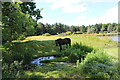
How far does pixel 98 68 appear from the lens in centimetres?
664

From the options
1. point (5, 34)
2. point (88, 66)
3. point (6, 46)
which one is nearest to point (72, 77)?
point (88, 66)

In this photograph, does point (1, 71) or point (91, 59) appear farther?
point (91, 59)

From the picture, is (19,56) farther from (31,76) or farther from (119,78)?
(119,78)

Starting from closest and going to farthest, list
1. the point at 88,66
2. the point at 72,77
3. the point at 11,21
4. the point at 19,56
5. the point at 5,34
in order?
1. the point at 72,77
2. the point at 88,66
3. the point at 5,34
4. the point at 19,56
5. the point at 11,21

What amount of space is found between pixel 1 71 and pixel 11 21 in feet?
16.7

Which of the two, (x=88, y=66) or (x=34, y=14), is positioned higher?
(x=34, y=14)

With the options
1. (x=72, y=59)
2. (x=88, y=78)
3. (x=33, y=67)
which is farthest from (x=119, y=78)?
(x=33, y=67)

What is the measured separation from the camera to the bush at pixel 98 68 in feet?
20.6

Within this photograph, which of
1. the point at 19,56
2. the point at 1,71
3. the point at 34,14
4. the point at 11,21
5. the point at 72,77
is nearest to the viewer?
the point at 1,71

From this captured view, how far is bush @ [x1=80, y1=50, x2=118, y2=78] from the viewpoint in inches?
247

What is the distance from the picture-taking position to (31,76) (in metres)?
6.22

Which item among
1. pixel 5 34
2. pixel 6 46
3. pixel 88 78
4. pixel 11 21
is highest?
pixel 11 21

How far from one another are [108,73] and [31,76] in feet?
14.5

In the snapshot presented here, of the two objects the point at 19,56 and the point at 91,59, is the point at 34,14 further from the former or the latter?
the point at 91,59
